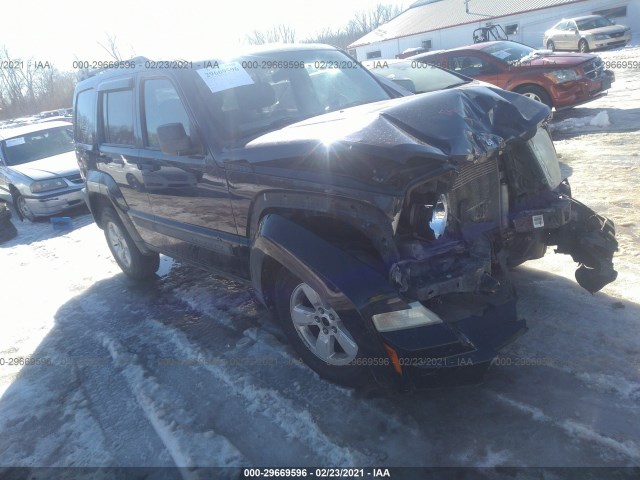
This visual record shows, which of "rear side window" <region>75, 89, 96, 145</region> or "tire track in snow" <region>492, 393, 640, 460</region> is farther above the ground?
"rear side window" <region>75, 89, 96, 145</region>

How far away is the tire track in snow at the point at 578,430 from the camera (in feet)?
7.58

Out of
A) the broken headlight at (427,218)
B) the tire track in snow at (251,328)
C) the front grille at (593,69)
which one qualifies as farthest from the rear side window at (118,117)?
the front grille at (593,69)

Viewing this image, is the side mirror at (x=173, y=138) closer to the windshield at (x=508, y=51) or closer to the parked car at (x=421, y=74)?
the parked car at (x=421, y=74)

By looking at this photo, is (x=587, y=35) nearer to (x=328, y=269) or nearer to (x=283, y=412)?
(x=328, y=269)

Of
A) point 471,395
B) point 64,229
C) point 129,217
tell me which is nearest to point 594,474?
point 471,395

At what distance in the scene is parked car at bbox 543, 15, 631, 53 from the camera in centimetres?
2197

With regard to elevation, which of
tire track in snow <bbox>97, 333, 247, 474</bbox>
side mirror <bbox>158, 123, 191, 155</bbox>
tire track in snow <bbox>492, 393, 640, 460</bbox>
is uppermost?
side mirror <bbox>158, 123, 191, 155</bbox>

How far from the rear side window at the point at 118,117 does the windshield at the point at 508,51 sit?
848cm

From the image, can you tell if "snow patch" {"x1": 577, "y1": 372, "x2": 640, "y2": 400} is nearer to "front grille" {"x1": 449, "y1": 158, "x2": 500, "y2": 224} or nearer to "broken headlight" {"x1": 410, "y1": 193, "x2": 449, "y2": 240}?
"front grille" {"x1": 449, "y1": 158, "x2": 500, "y2": 224}

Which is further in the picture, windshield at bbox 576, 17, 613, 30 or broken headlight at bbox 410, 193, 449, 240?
windshield at bbox 576, 17, 613, 30

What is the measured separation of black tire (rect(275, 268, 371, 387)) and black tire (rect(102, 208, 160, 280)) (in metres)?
2.68

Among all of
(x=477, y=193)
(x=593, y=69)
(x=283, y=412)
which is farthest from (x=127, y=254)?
(x=593, y=69)

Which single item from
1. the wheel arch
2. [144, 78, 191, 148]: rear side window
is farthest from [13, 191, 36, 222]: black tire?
[144, 78, 191, 148]: rear side window

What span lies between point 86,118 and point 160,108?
1.87m
